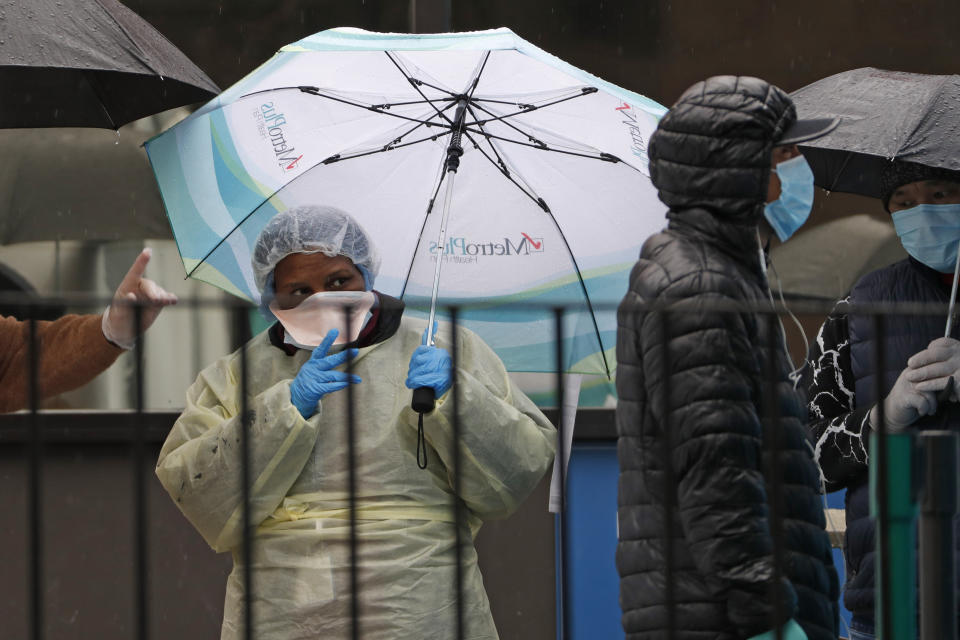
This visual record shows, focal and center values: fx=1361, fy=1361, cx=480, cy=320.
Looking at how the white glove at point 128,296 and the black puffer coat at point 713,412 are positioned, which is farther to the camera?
the white glove at point 128,296

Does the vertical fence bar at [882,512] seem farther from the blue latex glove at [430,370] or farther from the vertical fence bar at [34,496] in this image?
the vertical fence bar at [34,496]

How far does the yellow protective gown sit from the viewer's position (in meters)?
3.20

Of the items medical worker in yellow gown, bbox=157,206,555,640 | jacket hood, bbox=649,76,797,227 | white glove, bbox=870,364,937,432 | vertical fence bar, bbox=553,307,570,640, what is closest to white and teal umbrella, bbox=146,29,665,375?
medical worker in yellow gown, bbox=157,206,555,640

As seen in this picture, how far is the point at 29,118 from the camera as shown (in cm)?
393

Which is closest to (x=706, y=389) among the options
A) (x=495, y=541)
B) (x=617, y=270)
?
(x=617, y=270)

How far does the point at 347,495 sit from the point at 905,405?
4.51 ft

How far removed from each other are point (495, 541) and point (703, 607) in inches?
118

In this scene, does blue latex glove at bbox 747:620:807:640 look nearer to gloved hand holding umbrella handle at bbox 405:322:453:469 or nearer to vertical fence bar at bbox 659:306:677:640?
vertical fence bar at bbox 659:306:677:640

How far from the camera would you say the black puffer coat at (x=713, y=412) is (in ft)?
8.32

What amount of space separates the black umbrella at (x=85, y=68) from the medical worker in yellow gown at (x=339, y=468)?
609 millimetres

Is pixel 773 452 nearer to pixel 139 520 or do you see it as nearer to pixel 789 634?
pixel 789 634

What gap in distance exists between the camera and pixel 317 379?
316 centimetres

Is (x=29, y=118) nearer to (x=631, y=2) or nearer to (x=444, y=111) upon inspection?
(x=444, y=111)

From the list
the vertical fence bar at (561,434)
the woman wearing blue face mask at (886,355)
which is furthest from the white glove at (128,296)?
the woman wearing blue face mask at (886,355)
